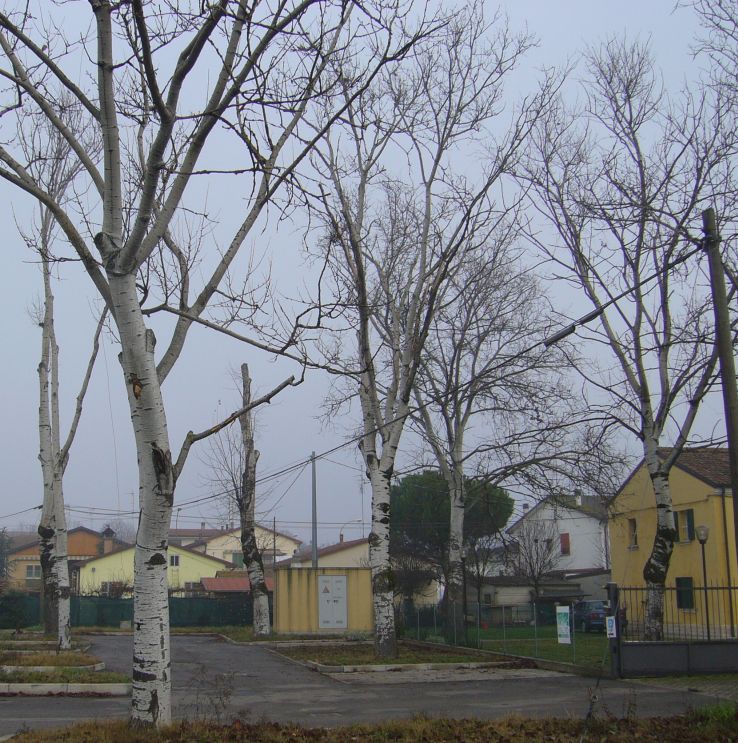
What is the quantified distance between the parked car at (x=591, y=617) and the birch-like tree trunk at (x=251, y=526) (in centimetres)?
1363

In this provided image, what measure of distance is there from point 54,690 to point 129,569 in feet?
191

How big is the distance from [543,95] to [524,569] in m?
39.8

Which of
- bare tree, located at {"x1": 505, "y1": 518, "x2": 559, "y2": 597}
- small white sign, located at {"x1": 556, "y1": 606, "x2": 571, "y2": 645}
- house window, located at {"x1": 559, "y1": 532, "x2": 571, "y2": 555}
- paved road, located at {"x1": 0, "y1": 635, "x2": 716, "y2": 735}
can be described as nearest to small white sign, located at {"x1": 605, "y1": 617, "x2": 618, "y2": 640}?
paved road, located at {"x1": 0, "y1": 635, "x2": 716, "y2": 735}

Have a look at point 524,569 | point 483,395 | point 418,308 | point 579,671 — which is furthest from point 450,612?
point 524,569

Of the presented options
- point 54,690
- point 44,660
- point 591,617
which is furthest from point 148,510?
point 591,617

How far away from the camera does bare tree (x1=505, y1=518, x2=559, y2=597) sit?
52053 mm

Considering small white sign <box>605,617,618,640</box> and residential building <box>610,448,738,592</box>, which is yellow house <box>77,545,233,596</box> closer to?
residential building <box>610,448,738,592</box>

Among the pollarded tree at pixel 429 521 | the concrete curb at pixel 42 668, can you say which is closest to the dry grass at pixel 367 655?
the concrete curb at pixel 42 668

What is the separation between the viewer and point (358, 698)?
15.6 metres

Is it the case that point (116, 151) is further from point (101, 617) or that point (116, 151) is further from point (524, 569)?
point (524, 569)

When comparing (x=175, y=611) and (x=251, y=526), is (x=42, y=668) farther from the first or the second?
(x=175, y=611)

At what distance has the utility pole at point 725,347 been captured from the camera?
10.6 m

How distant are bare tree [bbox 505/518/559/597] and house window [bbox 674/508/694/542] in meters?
13.2

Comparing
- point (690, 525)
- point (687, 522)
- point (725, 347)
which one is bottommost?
point (690, 525)
